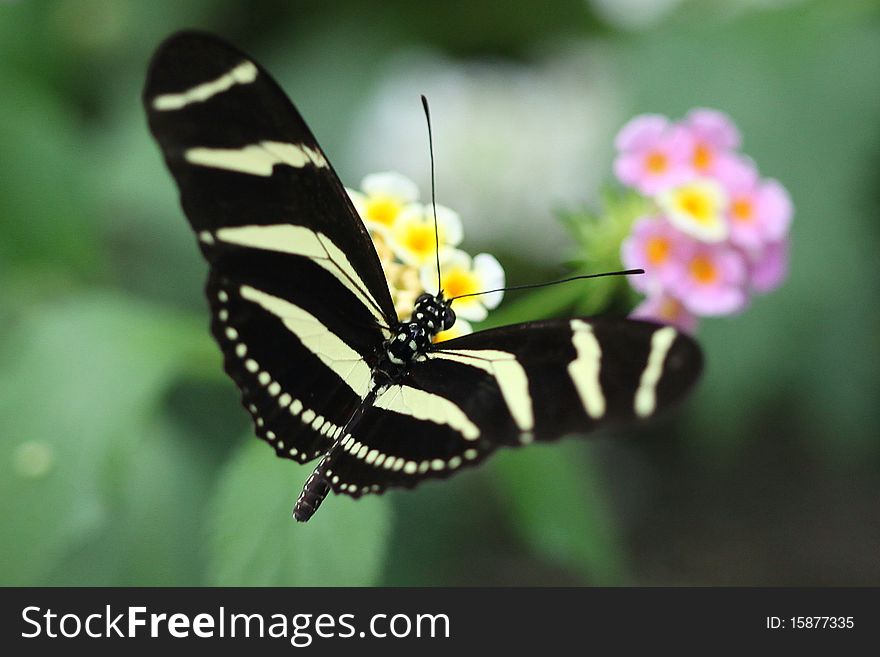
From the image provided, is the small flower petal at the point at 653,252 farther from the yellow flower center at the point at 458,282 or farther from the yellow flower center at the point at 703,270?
the yellow flower center at the point at 458,282

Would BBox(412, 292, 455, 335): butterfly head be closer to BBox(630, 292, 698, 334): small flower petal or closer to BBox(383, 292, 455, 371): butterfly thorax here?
BBox(383, 292, 455, 371): butterfly thorax

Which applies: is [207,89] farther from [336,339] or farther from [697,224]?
[697,224]

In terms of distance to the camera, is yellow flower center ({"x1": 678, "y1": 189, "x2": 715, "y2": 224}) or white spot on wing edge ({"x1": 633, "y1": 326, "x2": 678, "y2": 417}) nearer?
white spot on wing edge ({"x1": 633, "y1": 326, "x2": 678, "y2": 417})

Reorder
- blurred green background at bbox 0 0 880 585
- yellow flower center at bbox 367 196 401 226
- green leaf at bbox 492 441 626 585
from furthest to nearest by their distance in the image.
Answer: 1. green leaf at bbox 492 441 626 585
2. blurred green background at bbox 0 0 880 585
3. yellow flower center at bbox 367 196 401 226

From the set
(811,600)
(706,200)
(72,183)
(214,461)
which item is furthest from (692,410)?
(72,183)

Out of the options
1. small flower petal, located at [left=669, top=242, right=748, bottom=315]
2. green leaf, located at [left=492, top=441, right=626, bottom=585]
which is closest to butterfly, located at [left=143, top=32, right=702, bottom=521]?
small flower petal, located at [left=669, top=242, right=748, bottom=315]

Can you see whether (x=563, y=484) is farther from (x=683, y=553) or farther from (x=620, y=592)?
(x=683, y=553)

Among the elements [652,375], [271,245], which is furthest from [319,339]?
[652,375]
